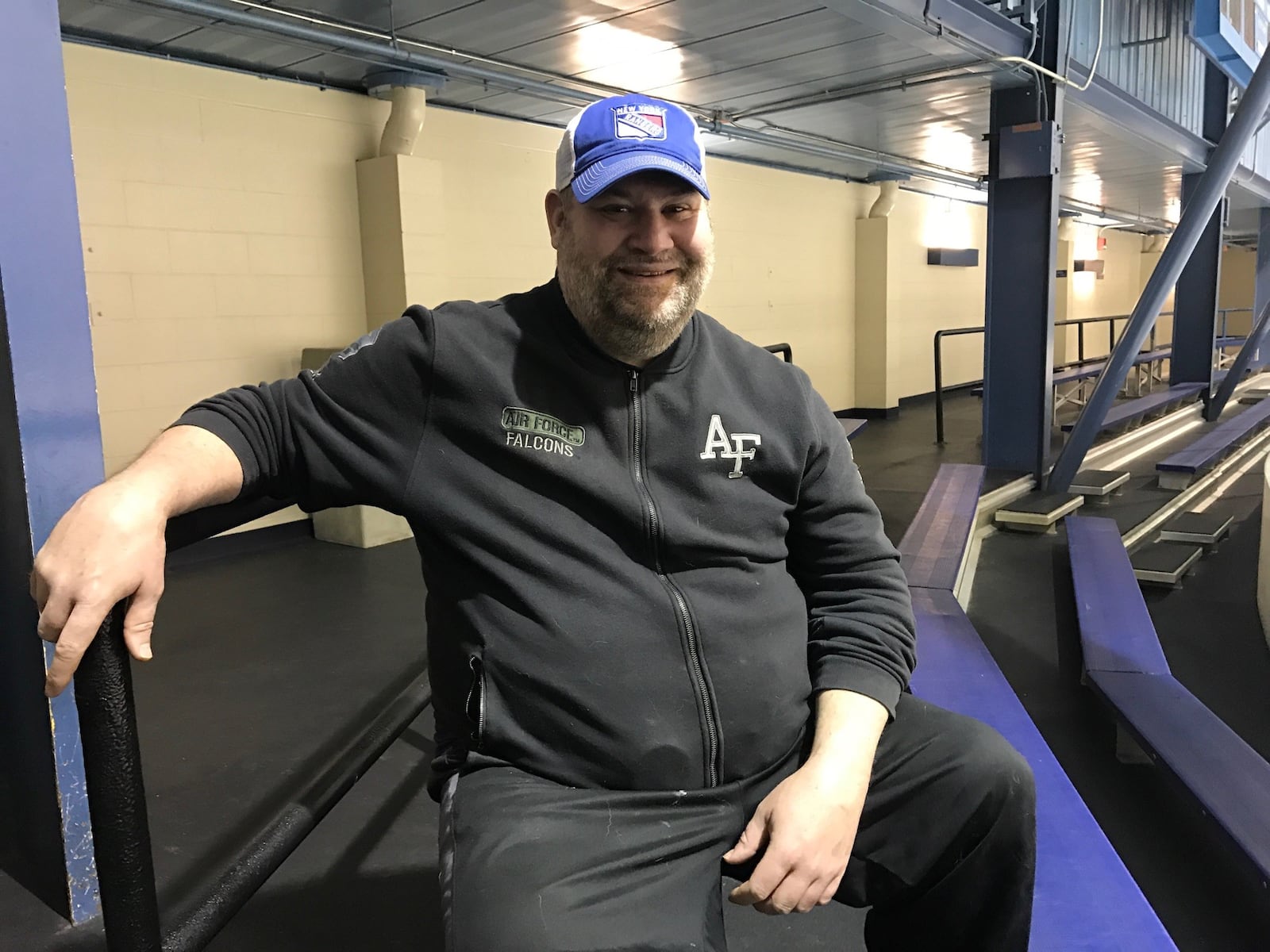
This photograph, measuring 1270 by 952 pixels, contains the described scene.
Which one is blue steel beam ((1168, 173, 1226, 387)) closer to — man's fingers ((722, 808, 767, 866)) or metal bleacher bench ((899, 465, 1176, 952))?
metal bleacher bench ((899, 465, 1176, 952))

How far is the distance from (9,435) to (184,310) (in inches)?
118

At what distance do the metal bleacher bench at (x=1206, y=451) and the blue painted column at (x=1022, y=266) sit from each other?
0.78 meters

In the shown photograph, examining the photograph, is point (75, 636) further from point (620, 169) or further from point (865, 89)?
point (865, 89)

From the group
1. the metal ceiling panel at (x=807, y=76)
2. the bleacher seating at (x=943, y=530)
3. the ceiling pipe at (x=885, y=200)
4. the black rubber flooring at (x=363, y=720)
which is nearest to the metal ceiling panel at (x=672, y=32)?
the metal ceiling panel at (x=807, y=76)

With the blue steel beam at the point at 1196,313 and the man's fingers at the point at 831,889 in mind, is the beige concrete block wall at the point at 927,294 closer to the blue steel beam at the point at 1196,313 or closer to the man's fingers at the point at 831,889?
the blue steel beam at the point at 1196,313

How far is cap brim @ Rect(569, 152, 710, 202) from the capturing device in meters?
1.13

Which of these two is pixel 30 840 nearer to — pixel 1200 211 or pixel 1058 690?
pixel 1058 690

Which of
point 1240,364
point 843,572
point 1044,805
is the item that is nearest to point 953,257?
point 1240,364

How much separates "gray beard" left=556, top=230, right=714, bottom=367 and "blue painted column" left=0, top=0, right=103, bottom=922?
867 mm

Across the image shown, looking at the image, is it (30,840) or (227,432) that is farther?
(30,840)

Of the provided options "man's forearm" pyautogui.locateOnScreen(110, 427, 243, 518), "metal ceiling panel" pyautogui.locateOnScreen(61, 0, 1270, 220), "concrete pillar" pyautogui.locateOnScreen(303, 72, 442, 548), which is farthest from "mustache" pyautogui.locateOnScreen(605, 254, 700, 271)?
"concrete pillar" pyautogui.locateOnScreen(303, 72, 442, 548)

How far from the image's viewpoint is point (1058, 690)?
284cm

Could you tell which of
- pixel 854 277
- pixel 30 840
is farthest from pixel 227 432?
pixel 854 277

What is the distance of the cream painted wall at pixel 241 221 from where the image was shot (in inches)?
150
